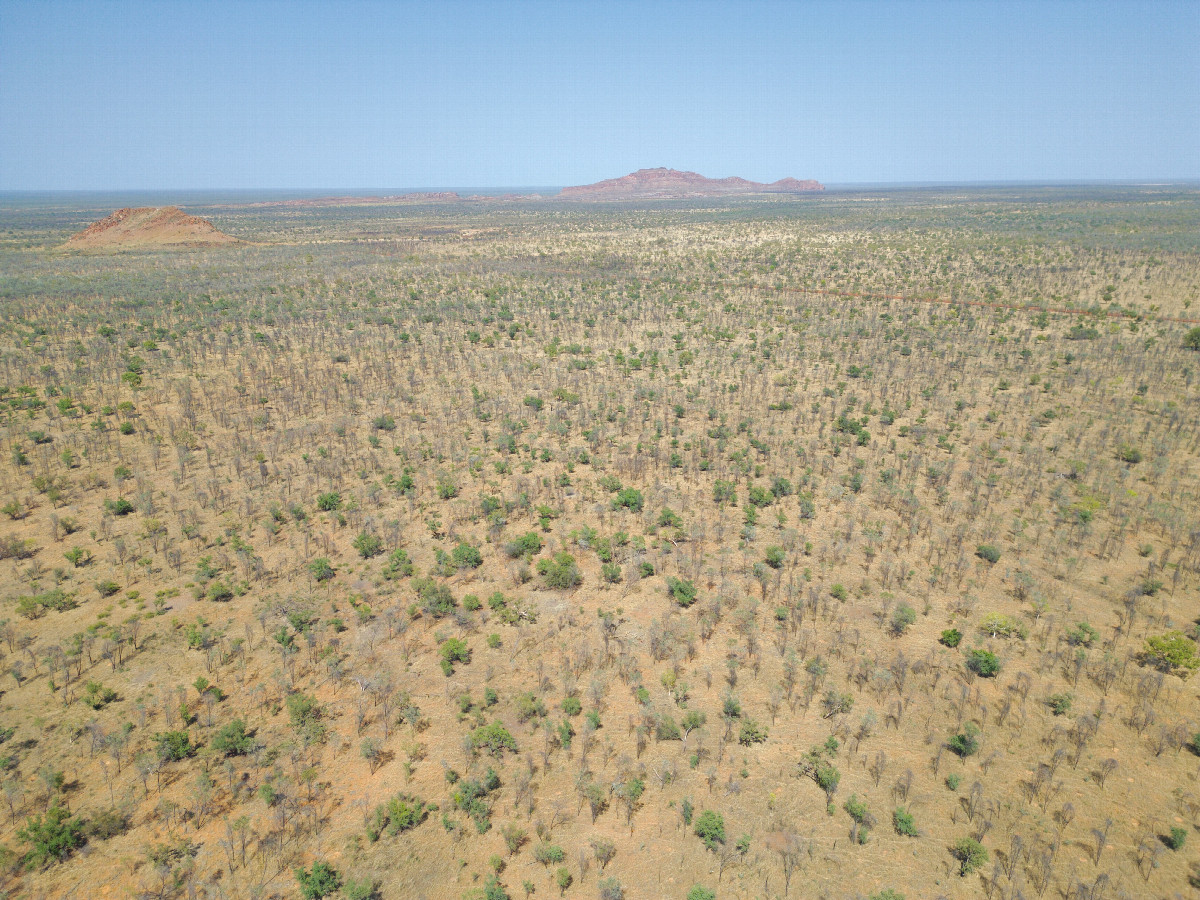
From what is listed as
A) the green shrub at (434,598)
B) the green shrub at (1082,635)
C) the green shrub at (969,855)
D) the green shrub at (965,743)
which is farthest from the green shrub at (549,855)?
the green shrub at (1082,635)

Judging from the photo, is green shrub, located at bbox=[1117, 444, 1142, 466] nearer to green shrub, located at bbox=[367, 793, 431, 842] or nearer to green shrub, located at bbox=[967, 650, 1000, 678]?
green shrub, located at bbox=[967, 650, 1000, 678]

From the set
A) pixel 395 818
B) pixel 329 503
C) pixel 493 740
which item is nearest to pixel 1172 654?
pixel 493 740

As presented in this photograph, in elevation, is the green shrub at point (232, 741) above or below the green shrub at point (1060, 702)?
above

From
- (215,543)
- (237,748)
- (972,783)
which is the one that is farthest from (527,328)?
(972,783)

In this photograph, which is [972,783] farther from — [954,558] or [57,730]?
[57,730]

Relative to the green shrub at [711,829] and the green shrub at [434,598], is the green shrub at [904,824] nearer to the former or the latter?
the green shrub at [711,829]

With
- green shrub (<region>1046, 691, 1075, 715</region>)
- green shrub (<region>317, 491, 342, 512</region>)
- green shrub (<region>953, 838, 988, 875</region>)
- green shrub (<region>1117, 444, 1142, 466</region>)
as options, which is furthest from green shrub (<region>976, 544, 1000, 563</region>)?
green shrub (<region>317, 491, 342, 512</region>)

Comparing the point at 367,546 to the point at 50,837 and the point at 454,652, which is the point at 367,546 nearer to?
the point at 454,652
